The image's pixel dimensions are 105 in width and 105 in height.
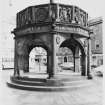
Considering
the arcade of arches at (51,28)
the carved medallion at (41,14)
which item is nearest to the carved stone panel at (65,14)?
the arcade of arches at (51,28)

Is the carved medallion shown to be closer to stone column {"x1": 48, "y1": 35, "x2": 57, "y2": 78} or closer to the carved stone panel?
the carved stone panel

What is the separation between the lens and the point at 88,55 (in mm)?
9828

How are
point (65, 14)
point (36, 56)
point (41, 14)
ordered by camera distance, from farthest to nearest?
point (36, 56), point (41, 14), point (65, 14)

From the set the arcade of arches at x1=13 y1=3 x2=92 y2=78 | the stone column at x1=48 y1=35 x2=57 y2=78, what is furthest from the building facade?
the stone column at x1=48 y1=35 x2=57 y2=78

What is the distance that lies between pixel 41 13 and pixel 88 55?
13.7ft

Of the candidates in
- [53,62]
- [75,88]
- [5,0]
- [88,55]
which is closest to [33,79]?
[53,62]

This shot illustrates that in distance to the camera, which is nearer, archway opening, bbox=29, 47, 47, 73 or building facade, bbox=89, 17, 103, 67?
building facade, bbox=89, 17, 103, 67

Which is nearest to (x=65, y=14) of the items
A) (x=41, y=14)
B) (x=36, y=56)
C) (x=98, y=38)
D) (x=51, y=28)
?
(x=51, y=28)

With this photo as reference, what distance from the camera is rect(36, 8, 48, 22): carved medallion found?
8.02 meters

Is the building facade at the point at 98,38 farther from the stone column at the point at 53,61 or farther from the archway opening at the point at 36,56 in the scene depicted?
the archway opening at the point at 36,56

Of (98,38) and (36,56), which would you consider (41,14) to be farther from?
(36,56)

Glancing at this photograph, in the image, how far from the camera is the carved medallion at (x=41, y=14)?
802cm

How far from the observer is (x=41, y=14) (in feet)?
26.8

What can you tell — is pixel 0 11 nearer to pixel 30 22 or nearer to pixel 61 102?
pixel 61 102
